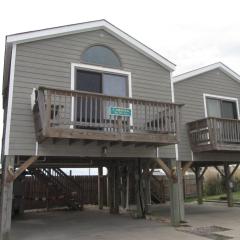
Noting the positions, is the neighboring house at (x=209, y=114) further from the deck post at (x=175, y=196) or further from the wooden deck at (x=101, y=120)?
the wooden deck at (x=101, y=120)

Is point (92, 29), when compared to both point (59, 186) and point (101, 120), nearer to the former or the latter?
point (101, 120)

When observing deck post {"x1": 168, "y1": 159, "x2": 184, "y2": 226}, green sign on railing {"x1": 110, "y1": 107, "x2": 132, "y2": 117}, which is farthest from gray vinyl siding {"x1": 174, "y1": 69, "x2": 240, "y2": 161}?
green sign on railing {"x1": 110, "y1": 107, "x2": 132, "y2": 117}

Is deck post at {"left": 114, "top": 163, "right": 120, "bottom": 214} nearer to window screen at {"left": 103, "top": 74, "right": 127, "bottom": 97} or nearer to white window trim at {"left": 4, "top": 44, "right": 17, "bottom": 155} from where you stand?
window screen at {"left": 103, "top": 74, "right": 127, "bottom": 97}

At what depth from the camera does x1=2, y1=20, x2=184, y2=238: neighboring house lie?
919cm

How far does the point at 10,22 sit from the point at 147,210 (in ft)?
29.1

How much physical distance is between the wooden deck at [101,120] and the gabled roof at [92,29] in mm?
1945

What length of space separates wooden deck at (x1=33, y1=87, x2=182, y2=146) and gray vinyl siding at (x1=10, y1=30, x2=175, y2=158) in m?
0.48

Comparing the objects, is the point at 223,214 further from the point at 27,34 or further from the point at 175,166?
the point at 27,34

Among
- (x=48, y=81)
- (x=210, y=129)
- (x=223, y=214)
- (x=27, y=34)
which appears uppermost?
(x=27, y=34)

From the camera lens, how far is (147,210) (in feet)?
47.3

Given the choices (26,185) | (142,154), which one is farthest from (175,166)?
(26,185)

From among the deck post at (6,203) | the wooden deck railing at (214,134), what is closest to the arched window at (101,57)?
the wooden deck railing at (214,134)

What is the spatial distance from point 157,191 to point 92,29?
1301cm

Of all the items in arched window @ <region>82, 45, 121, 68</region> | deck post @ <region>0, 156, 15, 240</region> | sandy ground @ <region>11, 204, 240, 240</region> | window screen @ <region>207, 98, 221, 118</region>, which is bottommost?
sandy ground @ <region>11, 204, 240, 240</region>
